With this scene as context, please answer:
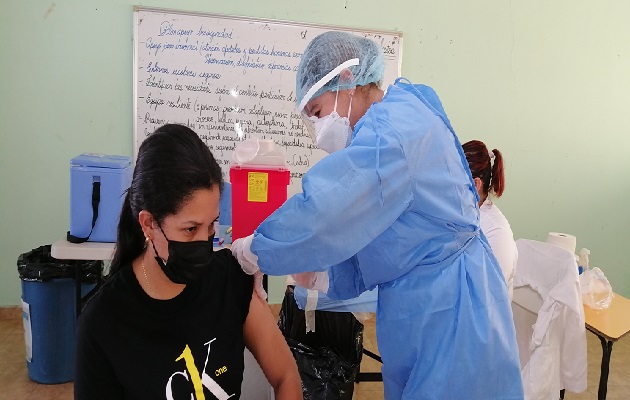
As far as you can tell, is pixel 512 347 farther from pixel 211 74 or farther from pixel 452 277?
pixel 211 74

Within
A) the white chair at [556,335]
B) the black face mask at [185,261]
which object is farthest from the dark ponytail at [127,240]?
the white chair at [556,335]

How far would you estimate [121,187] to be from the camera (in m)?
2.13

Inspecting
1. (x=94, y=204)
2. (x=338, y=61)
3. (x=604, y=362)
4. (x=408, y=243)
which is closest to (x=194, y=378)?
(x=408, y=243)

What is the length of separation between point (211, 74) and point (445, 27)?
1.53 meters

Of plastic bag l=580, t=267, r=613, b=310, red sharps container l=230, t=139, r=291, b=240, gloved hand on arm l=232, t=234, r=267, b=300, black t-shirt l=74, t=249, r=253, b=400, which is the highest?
red sharps container l=230, t=139, r=291, b=240

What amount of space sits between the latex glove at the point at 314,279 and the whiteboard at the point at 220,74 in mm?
1673

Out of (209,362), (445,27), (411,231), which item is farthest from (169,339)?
(445,27)

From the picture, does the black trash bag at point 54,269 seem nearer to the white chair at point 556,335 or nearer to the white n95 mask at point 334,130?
the white n95 mask at point 334,130

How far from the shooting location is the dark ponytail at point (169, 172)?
3.42ft

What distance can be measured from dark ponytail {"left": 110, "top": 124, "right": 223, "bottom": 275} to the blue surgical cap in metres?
0.39

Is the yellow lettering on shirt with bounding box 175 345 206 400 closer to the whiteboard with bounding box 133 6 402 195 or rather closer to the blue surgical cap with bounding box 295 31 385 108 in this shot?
the blue surgical cap with bounding box 295 31 385 108

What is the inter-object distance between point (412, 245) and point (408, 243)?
0.04 ft

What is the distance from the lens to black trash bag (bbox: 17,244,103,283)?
7.62 ft

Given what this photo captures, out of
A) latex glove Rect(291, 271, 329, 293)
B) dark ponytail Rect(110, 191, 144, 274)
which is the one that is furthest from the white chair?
dark ponytail Rect(110, 191, 144, 274)
